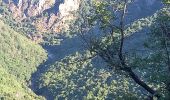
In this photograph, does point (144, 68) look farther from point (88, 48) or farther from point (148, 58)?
point (88, 48)

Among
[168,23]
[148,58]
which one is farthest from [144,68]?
[168,23]

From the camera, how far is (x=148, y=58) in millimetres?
25562

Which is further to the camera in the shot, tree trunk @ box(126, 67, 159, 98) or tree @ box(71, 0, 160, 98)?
tree @ box(71, 0, 160, 98)

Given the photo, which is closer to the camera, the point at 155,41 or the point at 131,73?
the point at 131,73

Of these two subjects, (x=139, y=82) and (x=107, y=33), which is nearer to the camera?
(x=139, y=82)

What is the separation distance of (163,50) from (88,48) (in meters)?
4.20

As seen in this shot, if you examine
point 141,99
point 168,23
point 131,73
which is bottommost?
point 141,99

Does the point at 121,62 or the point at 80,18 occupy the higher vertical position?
the point at 80,18

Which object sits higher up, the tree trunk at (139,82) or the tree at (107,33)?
the tree at (107,33)

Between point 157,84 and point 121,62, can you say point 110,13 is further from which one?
point 157,84

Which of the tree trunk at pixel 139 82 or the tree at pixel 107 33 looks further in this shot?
the tree at pixel 107 33

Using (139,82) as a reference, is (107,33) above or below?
above

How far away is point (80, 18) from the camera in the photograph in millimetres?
24672

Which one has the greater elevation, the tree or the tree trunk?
the tree
